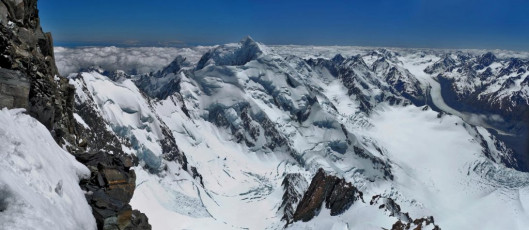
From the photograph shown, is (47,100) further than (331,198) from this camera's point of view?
No

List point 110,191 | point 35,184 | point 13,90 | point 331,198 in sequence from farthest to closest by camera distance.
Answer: point 331,198 < point 110,191 < point 13,90 < point 35,184

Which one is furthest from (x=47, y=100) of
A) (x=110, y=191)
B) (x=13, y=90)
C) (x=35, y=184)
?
(x=35, y=184)

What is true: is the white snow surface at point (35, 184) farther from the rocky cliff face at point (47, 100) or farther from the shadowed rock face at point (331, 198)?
the shadowed rock face at point (331, 198)

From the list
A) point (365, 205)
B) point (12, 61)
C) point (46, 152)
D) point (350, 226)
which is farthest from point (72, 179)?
point (365, 205)

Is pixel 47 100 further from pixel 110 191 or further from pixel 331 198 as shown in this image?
pixel 331 198

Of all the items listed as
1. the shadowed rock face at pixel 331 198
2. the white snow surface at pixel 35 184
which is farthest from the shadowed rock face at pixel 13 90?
the shadowed rock face at pixel 331 198

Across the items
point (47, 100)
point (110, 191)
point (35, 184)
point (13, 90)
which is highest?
point (13, 90)
